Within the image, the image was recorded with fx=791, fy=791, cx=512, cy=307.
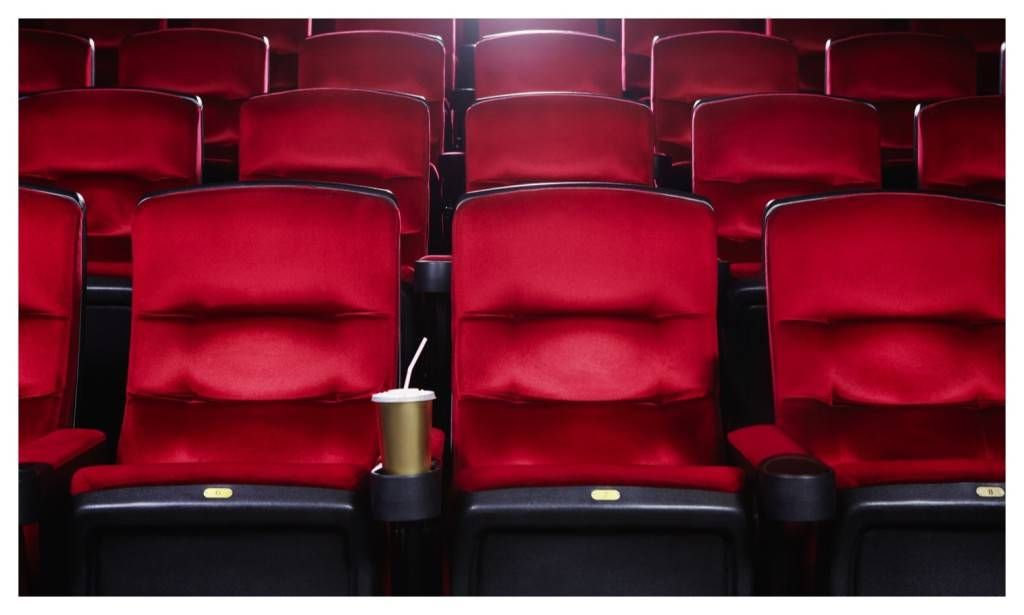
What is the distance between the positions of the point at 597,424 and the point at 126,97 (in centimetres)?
52

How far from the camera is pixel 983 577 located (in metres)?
0.35

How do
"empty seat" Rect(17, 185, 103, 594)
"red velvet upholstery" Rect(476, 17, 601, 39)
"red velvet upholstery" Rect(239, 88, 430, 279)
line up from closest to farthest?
"empty seat" Rect(17, 185, 103, 594), "red velvet upholstery" Rect(239, 88, 430, 279), "red velvet upholstery" Rect(476, 17, 601, 39)

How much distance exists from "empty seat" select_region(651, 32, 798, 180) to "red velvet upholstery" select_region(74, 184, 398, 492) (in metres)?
0.67

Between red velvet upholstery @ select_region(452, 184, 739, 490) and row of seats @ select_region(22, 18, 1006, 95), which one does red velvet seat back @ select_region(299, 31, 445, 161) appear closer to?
row of seats @ select_region(22, 18, 1006, 95)

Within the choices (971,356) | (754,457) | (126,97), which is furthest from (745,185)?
(126,97)

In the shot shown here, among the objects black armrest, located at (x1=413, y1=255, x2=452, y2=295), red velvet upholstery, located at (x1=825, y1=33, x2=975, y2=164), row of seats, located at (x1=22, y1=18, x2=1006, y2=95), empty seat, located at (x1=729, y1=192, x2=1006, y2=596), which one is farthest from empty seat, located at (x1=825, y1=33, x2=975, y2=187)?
black armrest, located at (x1=413, y1=255, x2=452, y2=295)

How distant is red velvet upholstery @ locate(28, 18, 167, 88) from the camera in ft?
4.55

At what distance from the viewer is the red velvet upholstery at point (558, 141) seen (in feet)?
2.31

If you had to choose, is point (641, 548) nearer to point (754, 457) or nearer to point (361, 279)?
point (754, 457)

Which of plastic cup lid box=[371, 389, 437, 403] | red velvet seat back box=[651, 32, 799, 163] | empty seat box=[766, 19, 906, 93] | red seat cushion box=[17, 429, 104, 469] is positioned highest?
empty seat box=[766, 19, 906, 93]

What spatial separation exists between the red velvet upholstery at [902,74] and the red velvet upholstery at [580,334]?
0.78 meters

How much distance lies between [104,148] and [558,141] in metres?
0.40

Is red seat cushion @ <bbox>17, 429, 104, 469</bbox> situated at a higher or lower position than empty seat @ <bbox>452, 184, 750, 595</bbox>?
lower

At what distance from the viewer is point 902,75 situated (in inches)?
42.8
